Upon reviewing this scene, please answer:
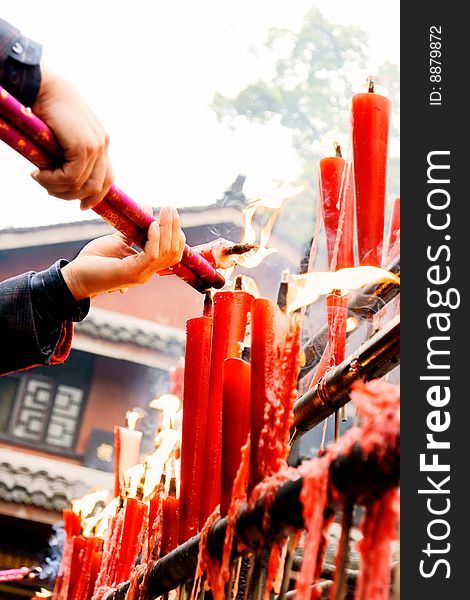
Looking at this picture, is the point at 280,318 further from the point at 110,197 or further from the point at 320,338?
the point at 320,338

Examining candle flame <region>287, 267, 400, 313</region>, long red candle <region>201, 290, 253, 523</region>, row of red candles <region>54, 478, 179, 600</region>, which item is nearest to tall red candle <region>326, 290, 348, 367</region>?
candle flame <region>287, 267, 400, 313</region>

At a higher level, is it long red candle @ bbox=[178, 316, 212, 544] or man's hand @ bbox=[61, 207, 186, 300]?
man's hand @ bbox=[61, 207, 186, 300]

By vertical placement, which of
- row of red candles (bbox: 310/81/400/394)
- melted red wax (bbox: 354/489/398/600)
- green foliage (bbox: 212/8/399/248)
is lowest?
melted red wax (bbox: 354/489/398/600)

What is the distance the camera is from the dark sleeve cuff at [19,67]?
157cm

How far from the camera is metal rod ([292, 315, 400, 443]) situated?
203 centimetres

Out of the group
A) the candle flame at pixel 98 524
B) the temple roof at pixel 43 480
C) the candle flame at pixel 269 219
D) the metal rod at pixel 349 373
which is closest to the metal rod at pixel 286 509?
the metal rod at pixel 349 373

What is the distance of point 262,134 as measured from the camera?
599 inches

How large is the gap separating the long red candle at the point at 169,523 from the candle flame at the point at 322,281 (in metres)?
0.77

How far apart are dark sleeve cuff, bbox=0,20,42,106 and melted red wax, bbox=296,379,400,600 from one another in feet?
2.88

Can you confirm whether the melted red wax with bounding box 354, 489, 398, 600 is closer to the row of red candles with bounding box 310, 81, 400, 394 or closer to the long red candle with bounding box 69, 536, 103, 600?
the row of red candles with bounding box 310, 81, 400, 394

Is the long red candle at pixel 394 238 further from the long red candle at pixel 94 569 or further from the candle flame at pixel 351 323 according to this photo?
the long red candle at pixel 94 569

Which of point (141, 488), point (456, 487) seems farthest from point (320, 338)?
point (456, 487)

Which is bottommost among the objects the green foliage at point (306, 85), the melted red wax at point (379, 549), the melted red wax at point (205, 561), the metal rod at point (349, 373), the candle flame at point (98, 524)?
the melted red wax at point (379, 549)

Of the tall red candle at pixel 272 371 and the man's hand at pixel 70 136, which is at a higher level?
the man's hand at pixel 70 136
